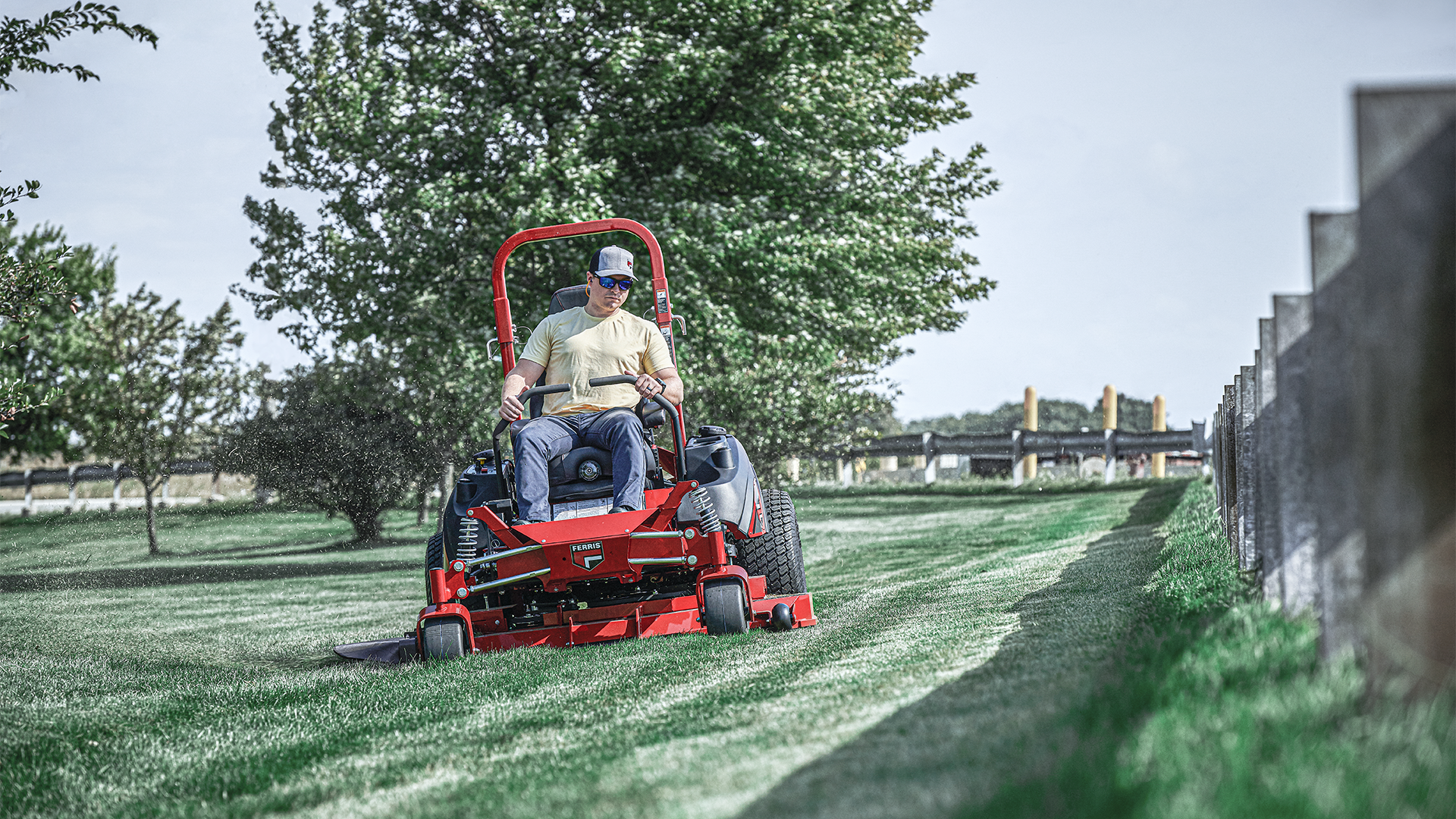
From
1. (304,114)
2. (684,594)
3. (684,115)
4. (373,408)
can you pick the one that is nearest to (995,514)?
(684,115)

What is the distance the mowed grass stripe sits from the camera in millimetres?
3092

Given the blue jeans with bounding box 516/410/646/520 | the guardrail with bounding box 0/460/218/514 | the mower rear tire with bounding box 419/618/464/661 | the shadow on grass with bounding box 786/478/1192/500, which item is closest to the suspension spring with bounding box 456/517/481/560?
the blue jeans with bounding box 516/410/646/520

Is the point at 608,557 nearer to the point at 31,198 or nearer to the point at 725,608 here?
the point at 725,608

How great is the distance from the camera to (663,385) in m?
6.63

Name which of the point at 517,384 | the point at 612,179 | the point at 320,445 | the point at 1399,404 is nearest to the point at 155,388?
the point at 320,445

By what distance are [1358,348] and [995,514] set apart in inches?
647

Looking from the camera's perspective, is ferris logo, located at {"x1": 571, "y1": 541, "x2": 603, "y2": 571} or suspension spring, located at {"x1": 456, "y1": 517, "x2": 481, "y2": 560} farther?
suspension spring, located at {"x1": 456, "y1": 517, "x2": 481, "y2": 560}

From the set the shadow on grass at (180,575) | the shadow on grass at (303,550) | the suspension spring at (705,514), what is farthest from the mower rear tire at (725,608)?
the shadow on grass at (303,550)

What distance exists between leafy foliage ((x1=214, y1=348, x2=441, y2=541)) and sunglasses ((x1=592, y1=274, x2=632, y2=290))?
11995mm

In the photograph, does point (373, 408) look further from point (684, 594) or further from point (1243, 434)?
point (1243, 434)

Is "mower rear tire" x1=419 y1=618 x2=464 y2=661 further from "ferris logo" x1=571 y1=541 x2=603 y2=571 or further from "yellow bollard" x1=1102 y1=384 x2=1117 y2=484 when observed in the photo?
"yellow bollard" x1=1102 y1=384 x2=1117 y2=484

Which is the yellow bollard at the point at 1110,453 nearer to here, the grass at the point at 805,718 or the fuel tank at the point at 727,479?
the grass at the point at 805,718

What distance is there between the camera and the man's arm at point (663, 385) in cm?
643

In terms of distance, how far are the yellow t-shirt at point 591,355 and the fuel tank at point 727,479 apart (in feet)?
1.63
